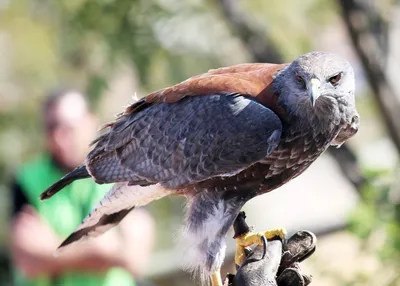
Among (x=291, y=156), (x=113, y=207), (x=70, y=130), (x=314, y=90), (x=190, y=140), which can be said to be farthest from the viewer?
(x=70, y=130)

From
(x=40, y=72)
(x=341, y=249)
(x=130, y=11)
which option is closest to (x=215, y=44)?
(x=130, y=11)

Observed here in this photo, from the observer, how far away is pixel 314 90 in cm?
356

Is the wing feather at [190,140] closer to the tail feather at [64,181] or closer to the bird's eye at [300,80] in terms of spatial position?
the tail feather at [64,181]

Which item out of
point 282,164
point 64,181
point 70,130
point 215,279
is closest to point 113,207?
point 64,181

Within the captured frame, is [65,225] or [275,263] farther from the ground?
[275,263]

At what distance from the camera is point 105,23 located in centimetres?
671

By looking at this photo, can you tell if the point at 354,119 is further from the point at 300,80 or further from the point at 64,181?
the point at 64,181

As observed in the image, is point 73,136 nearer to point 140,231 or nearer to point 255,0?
point 140,231

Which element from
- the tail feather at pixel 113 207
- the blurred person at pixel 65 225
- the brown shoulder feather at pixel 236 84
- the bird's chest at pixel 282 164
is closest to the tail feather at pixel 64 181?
the tail feather at pixel 113 207

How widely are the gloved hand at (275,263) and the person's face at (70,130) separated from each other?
2.32 m

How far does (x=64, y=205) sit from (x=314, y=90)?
267cm

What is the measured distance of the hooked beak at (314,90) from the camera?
3.52 meters

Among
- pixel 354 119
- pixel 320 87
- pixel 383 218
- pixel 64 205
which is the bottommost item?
pixel 383 218

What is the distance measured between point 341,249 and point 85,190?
2586mm
